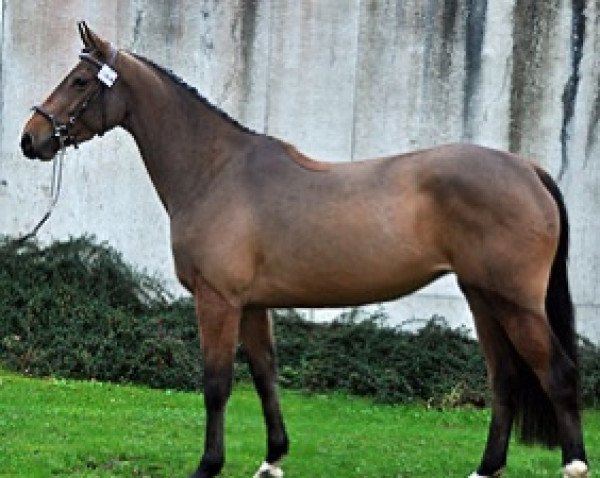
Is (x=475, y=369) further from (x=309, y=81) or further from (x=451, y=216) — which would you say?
(x=451, y=216)

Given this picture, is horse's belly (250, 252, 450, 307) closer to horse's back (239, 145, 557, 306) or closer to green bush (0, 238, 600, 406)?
horse's back (239, 145, 557, 306)

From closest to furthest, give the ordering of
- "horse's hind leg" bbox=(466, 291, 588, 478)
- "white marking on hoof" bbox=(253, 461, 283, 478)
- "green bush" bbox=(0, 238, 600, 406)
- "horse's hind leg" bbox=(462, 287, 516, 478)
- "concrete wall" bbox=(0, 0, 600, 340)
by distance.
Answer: "horse's hind leg" bbox=(466, 291, 588, 478) < "horse's hind leg" bbox=(462, 287, 516, 478) < "white marking on hoof" bbox=(253, 461, 283, 478) < "green bush" bbox=(0, 238, 600, 406) < "concrete wall" bbox=(0, 0, 600, 340)

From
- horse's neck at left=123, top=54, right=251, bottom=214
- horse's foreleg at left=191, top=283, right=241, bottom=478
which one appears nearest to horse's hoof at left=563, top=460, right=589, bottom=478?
horse's foreleg at left=191, top=283, right=241, bottom=478

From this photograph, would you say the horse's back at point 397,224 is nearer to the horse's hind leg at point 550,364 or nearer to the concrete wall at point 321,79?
the horse's hind leg at point 550,364

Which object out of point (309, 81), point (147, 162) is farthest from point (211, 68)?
point (147, 162)

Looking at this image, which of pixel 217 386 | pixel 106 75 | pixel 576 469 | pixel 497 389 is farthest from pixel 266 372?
pixel 106 75

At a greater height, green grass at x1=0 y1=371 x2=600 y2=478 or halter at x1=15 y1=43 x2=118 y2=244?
halter at x1=15 y1=43 x2=118 y2=244

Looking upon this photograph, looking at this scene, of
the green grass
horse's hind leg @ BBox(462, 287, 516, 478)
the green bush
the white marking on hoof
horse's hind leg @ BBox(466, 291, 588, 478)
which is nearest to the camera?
horse's hind leg @ BBox(466, 291, 588, 478)

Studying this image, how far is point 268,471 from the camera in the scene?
702 cm

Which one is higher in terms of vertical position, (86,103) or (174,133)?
(86,103)

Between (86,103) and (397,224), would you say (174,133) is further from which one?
(397,224)

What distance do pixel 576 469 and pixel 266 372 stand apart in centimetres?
182

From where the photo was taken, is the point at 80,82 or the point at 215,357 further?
the point at 80,82

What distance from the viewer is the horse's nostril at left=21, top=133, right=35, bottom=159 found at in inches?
275
